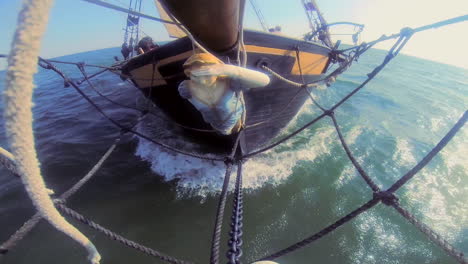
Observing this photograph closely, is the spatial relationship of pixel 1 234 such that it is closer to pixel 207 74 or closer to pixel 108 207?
pixel 108 207

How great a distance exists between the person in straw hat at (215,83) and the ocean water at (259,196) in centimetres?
262

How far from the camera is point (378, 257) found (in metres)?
3.41

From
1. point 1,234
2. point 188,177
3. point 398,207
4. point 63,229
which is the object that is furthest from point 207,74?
point 1,234

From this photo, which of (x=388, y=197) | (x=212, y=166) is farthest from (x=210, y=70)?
(x=212, y=166)

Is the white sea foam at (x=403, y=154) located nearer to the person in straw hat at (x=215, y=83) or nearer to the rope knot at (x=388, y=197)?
the rope knot at (x=388, y=197)

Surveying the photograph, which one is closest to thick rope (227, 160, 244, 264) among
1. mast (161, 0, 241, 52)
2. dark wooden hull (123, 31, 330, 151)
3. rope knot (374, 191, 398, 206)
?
rope knot (374, 191, 398, 206)

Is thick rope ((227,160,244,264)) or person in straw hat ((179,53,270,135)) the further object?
person in straw hat ((179,53,270,135))

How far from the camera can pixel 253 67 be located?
3.50 metres

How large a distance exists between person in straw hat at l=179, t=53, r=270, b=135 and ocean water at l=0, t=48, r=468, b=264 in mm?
2621

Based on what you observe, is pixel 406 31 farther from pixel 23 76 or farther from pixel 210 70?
pixel 23 76

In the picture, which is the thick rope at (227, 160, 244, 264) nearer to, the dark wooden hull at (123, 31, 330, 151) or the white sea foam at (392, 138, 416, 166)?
the dark wooden hull at (123, 31, 330, 151)

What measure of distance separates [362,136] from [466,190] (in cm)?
263

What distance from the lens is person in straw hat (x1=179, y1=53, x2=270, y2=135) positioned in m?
1.46

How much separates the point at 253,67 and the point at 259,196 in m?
2.48
